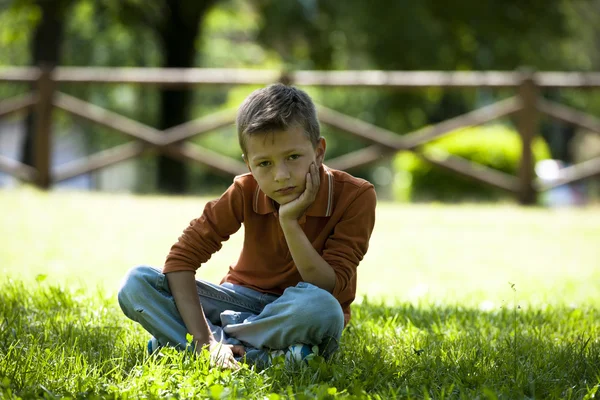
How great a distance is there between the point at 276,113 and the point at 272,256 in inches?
24.4

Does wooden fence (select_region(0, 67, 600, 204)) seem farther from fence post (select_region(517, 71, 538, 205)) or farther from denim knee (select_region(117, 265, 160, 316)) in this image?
denim knee (select_region(117, 265, 160, 316))

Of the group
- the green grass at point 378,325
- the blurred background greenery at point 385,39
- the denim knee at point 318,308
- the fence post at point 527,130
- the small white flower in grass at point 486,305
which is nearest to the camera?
the green grass at point 378,325

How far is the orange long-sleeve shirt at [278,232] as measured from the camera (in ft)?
10.0

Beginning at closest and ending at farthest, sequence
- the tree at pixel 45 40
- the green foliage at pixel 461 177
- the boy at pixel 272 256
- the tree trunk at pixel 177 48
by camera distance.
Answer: the boy at pixel 272 256, the green foliage at pixel 461 177, the tree at pixel 45 40, the tree trunk at pixel 177 48

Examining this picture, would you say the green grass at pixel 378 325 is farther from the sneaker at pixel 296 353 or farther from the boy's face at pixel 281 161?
the boy's face at pixel 281 161

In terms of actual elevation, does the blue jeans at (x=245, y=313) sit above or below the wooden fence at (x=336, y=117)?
below

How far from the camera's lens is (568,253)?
690 cm

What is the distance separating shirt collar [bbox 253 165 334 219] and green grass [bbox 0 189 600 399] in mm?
548

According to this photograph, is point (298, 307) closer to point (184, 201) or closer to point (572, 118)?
point (184, 201)

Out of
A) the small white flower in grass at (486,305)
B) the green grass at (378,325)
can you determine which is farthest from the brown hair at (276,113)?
the small white flower in grass at (486,305)

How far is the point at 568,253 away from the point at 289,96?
461 centimetres

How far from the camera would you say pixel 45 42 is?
48.4 ft

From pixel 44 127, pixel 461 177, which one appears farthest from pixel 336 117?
pixel 44 127

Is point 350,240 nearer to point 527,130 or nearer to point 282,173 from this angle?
point 282,173
